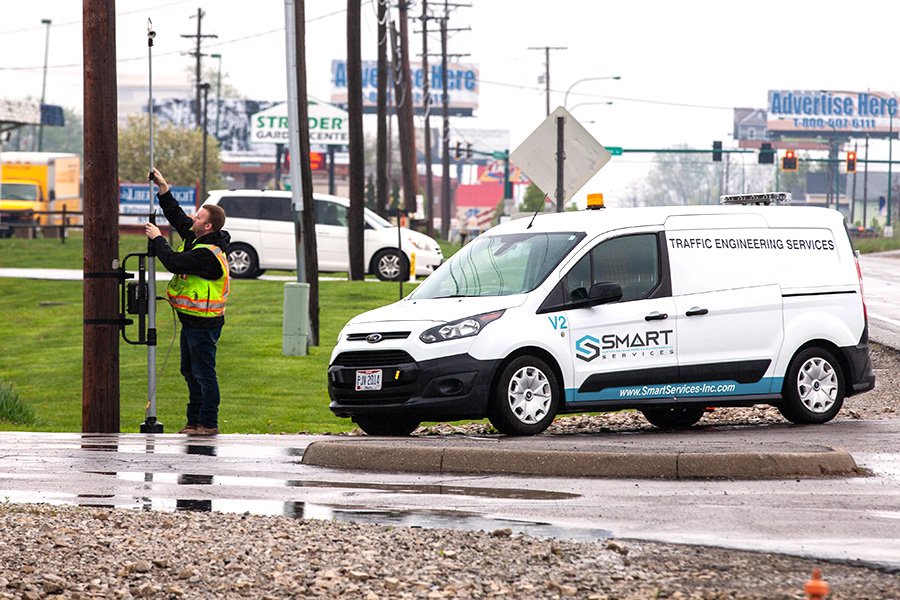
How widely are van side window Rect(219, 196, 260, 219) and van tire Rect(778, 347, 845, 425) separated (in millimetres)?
22817

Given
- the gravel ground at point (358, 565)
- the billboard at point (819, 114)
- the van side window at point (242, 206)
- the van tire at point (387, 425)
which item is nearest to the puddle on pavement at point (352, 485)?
the gravel ground at point (358, 565)

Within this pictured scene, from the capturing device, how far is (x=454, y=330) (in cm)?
1273

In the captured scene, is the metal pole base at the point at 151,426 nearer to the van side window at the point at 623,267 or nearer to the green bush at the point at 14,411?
the green bush at the point at 14,411

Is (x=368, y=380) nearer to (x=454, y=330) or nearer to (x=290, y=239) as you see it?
(x=454, y=330)

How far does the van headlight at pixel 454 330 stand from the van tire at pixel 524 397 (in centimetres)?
39

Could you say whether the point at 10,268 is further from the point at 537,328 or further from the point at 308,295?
the point at 537,328

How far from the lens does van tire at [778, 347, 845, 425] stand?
47.2 ft

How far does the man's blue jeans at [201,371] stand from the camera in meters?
13.8

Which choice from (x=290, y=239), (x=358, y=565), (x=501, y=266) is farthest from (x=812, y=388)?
(x=290, y=239)

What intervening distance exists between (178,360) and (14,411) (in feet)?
20.5

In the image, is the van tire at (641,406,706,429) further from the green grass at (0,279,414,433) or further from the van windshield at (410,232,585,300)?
the green grass at (0,279,414,433)

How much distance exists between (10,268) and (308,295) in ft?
68.1

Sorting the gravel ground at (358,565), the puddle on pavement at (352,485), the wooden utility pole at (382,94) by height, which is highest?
the wooden utility pole at (382,94)

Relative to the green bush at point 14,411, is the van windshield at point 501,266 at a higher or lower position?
higher
